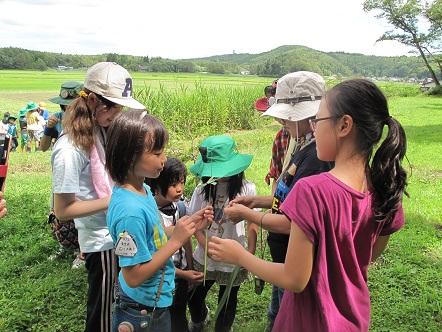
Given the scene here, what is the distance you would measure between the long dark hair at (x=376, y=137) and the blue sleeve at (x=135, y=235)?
0.90 metres

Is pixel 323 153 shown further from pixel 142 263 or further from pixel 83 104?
pixel 83 104

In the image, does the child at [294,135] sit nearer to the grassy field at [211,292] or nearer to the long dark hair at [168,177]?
the long dark hair at [168,177]

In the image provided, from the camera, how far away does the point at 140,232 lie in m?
1.84

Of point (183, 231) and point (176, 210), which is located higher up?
point (183, 231)

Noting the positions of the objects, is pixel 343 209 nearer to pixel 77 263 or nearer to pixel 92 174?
pixel 92 174

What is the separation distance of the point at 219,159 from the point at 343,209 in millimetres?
1265

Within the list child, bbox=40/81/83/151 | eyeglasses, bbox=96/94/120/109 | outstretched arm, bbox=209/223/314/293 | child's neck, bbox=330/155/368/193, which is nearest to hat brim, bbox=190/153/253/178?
eyeglasses, bbox=96/94/120/109

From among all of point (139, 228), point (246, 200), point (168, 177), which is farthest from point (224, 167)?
point (139, 228)

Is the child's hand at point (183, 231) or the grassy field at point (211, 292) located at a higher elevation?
the child's hand at point (183, 231)

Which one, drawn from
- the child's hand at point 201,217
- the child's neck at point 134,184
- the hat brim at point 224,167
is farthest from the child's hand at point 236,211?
the child's neck at point 134,184

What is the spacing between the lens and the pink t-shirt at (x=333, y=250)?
4.67 ft

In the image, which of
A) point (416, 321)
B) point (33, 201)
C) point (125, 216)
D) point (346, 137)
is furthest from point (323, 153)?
point (33, 201)

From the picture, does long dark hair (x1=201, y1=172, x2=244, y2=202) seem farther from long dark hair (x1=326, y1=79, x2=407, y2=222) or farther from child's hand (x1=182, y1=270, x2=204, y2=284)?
long dark hair (x1=326, y1=79, x2=407, y2=222)

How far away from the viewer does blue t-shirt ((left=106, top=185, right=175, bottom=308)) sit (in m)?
1.83
